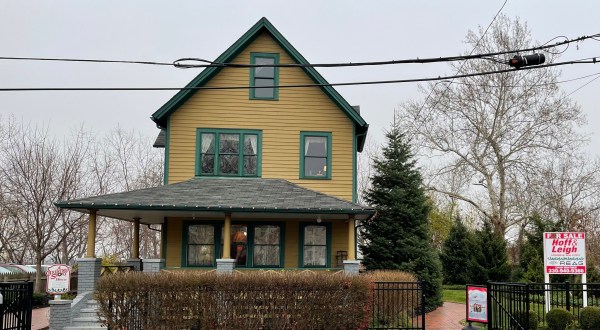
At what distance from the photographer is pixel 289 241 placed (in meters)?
19.3

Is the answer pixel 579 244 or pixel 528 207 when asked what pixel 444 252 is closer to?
pixel 528 207

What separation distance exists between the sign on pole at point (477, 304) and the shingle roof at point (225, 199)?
5615 mm

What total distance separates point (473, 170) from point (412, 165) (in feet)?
34.9

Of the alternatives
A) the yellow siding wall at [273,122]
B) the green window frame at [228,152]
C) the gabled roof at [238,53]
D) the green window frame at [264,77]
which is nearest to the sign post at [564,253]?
the yellow siding wall at [273,122]

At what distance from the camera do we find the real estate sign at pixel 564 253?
16703 mm

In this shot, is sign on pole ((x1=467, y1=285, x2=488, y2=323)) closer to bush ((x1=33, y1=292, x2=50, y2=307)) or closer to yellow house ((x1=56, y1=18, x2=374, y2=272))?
yellow house ((x1=56, y1=18, x2=374, y2=272))

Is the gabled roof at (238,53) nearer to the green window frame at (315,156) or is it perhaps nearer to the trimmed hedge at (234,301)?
the green window frame at (315,156)

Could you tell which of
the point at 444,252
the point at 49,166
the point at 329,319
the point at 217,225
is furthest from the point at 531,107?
the point at 49,166

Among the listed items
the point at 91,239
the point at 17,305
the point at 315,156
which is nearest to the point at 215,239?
the point at 91,239

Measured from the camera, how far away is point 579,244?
16703mm

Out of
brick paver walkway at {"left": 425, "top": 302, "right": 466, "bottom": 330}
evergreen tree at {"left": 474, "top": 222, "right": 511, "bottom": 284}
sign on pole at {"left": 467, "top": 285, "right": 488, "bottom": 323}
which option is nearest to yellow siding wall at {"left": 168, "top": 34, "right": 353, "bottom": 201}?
brick paver walkway at {"left": 425, "top": 302, "right": 466, "bottom": 330}

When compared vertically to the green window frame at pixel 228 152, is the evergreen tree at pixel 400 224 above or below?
below

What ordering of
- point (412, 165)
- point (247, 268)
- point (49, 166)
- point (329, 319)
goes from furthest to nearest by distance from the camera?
point (49, 166) → point (412, 165) → point (247, 268) → point (329, 319)

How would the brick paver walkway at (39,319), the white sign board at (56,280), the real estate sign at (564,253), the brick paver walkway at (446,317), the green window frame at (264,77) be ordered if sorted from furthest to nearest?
the green window frame at (264,77) → the brick paver walkway at (39,319) → the brick paver walkway at (446,317) → the real estate sign at (564,253) → the white sign board at (56,280)
